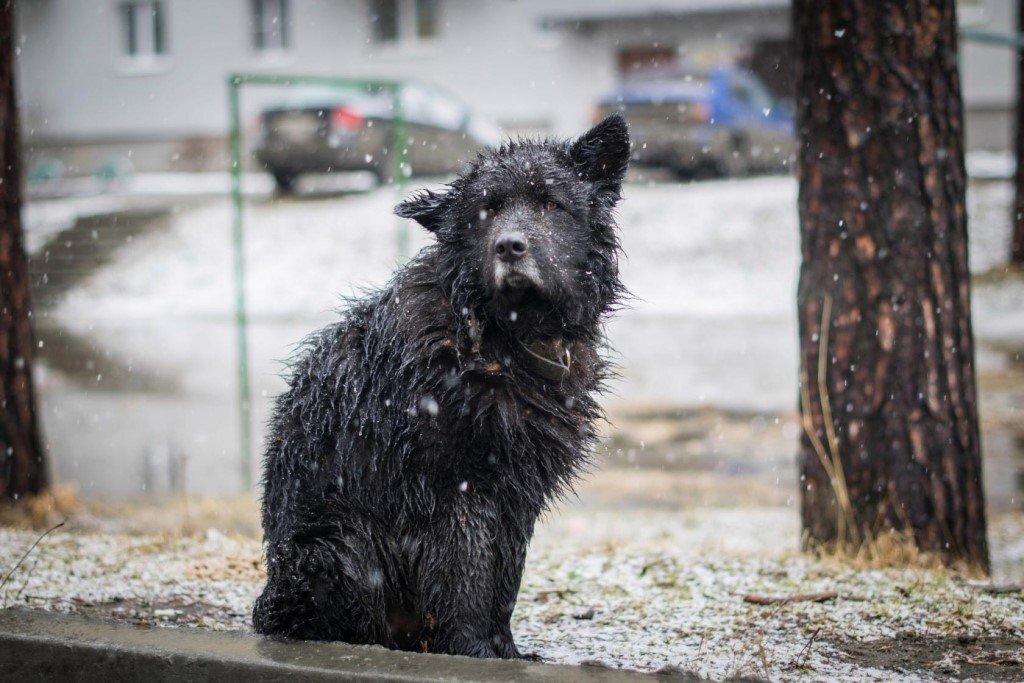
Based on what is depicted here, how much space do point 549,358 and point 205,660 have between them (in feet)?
5.15

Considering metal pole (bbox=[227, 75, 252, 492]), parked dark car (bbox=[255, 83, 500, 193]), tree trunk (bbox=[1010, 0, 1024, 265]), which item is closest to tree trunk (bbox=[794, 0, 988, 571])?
metal pole (bbox=[227, 75, 252, 492])

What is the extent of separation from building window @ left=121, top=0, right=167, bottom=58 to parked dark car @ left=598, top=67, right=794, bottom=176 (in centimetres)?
1650

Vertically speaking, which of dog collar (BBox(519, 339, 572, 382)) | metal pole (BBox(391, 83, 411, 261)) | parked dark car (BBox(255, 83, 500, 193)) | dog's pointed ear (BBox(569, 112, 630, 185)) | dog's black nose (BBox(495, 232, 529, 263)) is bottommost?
dog collar (BBox(519, 339, 572, 382))

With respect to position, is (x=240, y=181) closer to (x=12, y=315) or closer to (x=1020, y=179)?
(x=12, y=315)

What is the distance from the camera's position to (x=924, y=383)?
5.37 m

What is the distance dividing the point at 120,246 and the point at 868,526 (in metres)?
7.12

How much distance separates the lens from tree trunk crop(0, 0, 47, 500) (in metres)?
6.57

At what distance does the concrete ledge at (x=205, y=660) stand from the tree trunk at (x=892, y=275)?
2.71 metres

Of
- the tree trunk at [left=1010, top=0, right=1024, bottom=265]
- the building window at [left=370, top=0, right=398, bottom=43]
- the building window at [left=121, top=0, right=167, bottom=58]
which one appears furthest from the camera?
the building window at [left=121, top=0, right=167, bottom=58]

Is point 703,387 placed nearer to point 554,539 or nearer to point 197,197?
point 554,539

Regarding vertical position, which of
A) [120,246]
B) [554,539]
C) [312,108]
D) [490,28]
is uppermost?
[490,28]

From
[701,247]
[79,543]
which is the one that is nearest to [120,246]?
[79,543]

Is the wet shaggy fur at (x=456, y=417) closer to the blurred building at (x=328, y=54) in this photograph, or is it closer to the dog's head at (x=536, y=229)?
the dog's head at (x=536, y=229)

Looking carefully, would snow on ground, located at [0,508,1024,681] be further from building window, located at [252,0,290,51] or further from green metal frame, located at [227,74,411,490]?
building window, located at [252,0,290,51]
